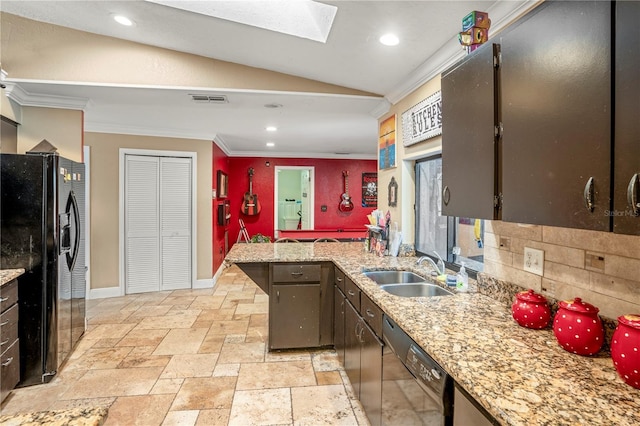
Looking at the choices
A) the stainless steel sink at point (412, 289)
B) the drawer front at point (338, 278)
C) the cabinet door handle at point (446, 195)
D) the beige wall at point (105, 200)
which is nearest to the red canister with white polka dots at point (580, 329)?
the cabinet door handle at point (446, 195)

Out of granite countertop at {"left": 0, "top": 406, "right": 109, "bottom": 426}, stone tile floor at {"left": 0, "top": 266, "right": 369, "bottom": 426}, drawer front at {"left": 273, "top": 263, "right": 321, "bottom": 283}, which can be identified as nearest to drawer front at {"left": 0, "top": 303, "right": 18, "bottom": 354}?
stone tile floor at {"left": 0, "top": 266, "right": 369, "bottom": 426}

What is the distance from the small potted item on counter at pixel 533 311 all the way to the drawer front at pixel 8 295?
2999mm

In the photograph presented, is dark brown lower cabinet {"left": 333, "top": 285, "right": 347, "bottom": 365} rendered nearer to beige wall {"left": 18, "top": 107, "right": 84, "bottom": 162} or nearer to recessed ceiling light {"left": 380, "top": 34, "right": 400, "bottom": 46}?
recessed ceiling light {"left": 380, "top": 34, "right": 400, "bottom": 46}

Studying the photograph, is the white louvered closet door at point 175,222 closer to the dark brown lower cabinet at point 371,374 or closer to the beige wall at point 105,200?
the beige wall at point 105,200

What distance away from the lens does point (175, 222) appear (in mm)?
5055

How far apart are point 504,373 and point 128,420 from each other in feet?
7.47

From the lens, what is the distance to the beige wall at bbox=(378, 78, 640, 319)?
1.12 m

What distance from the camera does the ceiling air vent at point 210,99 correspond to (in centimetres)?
326

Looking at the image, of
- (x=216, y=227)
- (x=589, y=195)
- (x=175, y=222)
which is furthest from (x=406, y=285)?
(x=216, y=227)

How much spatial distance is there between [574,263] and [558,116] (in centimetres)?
65

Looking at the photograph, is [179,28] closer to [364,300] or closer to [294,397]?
[364,300]

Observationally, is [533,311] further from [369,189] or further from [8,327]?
[369,189]

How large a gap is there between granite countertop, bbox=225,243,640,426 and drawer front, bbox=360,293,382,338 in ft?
0.29

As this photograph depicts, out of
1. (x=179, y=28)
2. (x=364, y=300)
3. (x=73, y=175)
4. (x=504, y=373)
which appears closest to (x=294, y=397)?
(x=364, y=300)
